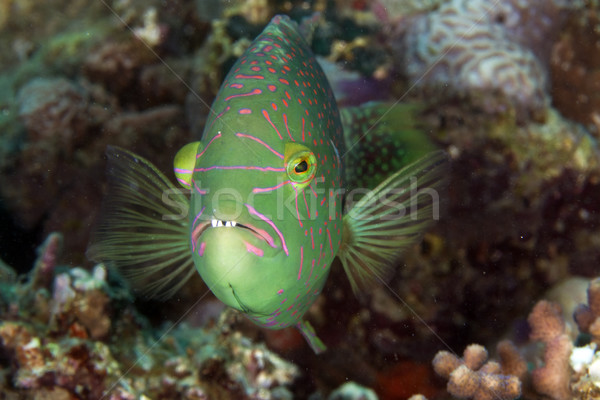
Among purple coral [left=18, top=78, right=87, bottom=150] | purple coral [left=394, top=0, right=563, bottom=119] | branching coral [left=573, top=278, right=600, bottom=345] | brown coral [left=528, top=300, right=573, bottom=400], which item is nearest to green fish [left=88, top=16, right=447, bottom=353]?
brown coral [left=528, top=300, right=573, bottom=400]

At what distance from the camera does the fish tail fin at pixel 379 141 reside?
4.23 m

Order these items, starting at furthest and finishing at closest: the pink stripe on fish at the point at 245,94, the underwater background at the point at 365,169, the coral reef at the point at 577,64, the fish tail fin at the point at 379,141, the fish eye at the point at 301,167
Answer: the coral reef at the point at 577,64 → the fish tail fin at the point at 379,141 → the underwater background at the point at 365,169 → the pink stripe on fish at the point at 245,94 → the fish eye at the point at 301,167

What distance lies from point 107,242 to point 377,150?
8.74 feet

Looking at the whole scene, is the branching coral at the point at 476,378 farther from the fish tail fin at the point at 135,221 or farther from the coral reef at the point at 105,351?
the fish tail fin at the point at 135,221

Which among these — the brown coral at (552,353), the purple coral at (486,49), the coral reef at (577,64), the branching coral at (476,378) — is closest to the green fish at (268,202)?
the branching coral at (476,378)

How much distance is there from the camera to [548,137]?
4.91 meters

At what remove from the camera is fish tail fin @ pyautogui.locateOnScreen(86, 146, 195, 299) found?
322 cm

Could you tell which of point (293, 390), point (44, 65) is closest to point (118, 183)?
point (293, 390)

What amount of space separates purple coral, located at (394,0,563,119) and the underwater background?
3cm

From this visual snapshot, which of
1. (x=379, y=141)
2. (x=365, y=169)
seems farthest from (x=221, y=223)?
(x=379, y=141)

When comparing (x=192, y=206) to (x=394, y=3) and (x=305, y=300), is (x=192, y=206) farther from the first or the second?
(x=394, y=3)

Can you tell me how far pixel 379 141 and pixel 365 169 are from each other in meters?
0.35

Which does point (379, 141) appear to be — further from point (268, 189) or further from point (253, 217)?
point (253, 217)

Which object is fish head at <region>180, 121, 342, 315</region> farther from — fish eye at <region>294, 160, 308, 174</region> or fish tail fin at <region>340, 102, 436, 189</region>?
fish tail fin at <region>340, 102, 436, 189</region>
